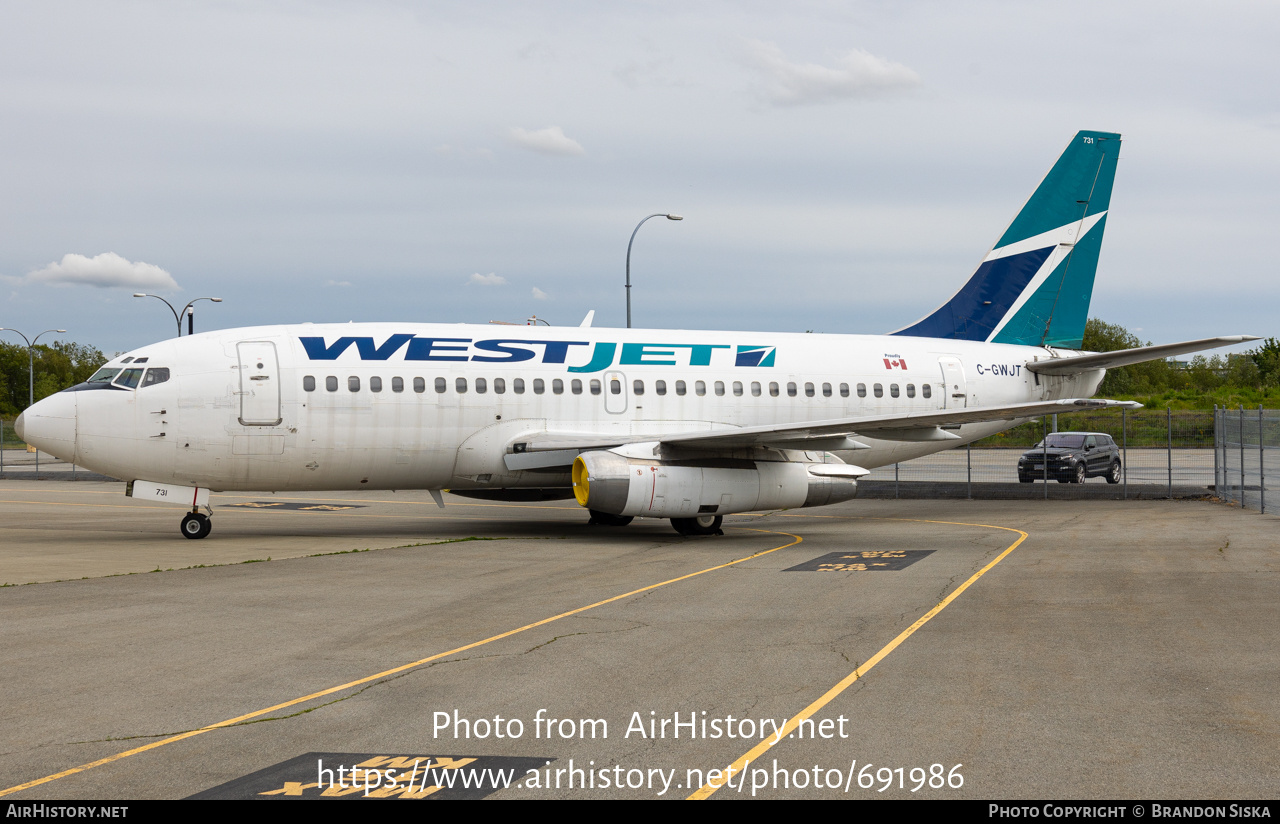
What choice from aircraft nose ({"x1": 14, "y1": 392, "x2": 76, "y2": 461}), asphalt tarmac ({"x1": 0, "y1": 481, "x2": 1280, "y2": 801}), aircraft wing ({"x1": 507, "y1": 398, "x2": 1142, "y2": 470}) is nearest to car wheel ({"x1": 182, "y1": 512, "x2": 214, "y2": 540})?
asphalt tarmac ({"x1": 0, "y1": 481, "x2": 1280, "y2": 801})

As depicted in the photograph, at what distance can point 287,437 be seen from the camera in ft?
68.0

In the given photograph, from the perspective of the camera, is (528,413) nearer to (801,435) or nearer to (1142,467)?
(801,435)

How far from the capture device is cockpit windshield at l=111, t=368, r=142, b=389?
20328 millimetres

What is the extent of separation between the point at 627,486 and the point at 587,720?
12.8m

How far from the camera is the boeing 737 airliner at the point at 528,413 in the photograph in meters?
20.3

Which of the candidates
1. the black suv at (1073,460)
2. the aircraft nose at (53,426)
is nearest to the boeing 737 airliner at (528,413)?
the aircraft nose at (53,426)

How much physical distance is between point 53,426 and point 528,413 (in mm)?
8949

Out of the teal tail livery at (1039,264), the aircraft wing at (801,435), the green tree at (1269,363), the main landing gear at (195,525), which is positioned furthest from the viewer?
the green tree at (1269,363)

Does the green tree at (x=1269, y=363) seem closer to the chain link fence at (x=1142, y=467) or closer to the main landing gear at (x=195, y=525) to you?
the chain link fence at (x=1142, y=467)

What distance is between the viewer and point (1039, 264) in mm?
28203

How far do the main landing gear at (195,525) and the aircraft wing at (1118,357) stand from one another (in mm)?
19135

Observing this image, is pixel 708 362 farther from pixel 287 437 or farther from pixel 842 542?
pixel 287 437

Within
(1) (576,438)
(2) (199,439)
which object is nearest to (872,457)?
(1) (576,438)

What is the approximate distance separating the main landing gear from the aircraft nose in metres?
2.37
